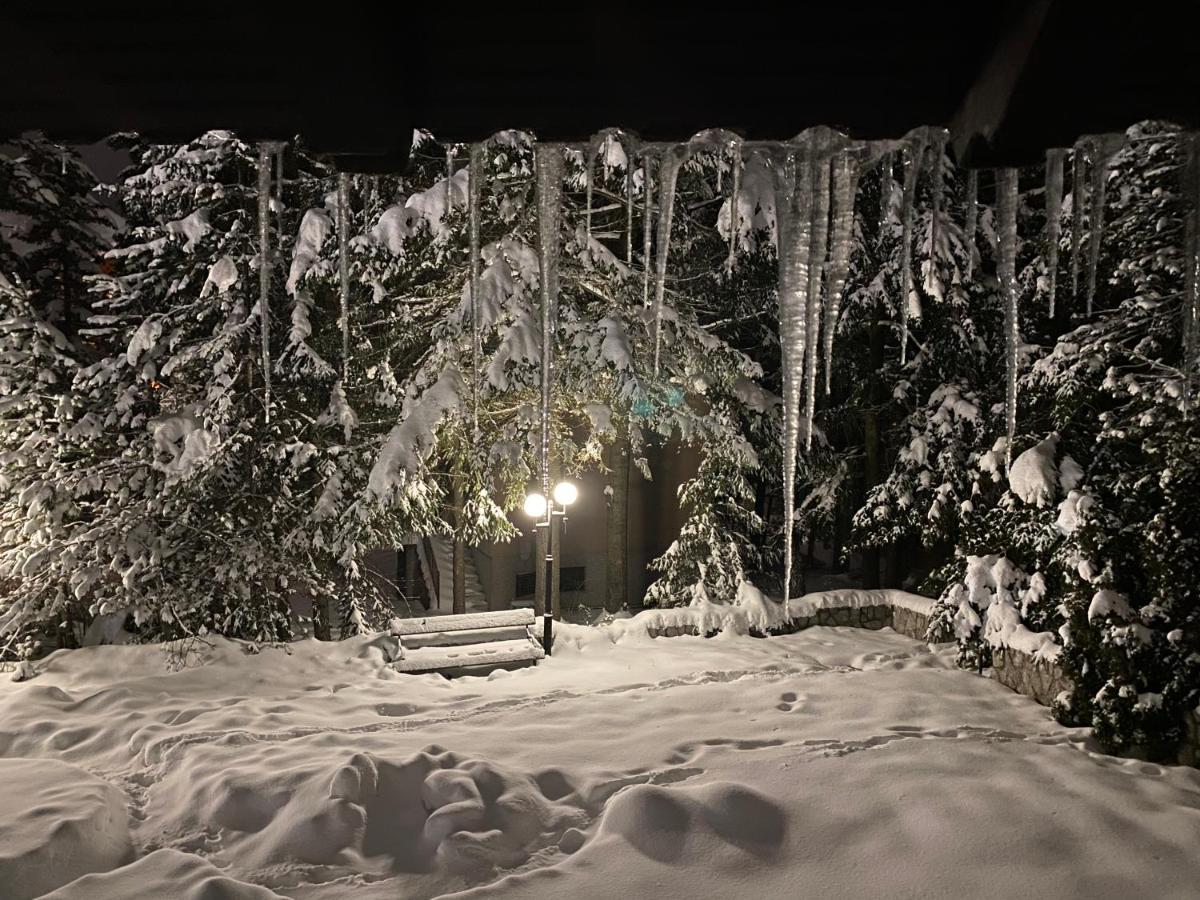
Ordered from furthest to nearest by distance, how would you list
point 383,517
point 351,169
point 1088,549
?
1. point 383,517
2. point 1088,549
3. point 351,169

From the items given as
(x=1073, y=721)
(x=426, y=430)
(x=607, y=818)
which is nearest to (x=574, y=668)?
(x=426, y=430)

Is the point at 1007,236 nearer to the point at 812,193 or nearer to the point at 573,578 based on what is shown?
the point at 812,193

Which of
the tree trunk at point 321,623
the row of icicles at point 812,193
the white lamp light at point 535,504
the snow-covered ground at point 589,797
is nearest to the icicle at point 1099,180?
the row of icicles at point 812,193

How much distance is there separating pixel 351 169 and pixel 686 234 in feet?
29.7

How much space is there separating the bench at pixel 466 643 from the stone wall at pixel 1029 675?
535 cm

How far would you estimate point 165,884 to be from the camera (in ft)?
12.0

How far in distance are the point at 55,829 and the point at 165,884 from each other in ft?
3.06

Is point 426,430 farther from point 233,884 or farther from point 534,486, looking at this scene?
point 233,884

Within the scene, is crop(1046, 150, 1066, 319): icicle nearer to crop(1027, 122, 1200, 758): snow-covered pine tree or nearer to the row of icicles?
the row of icicles

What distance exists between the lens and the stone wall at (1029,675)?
284 inches

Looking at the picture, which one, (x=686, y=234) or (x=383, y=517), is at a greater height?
(x=686, y=234)

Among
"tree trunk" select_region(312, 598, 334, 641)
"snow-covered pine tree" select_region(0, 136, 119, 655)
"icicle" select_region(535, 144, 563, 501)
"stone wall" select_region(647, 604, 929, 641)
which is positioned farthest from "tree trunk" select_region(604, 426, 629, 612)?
"icicle" select_region(535, 144, 563, 501)

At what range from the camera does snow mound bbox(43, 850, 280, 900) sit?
3521 mm

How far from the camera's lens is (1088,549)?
256 inches
